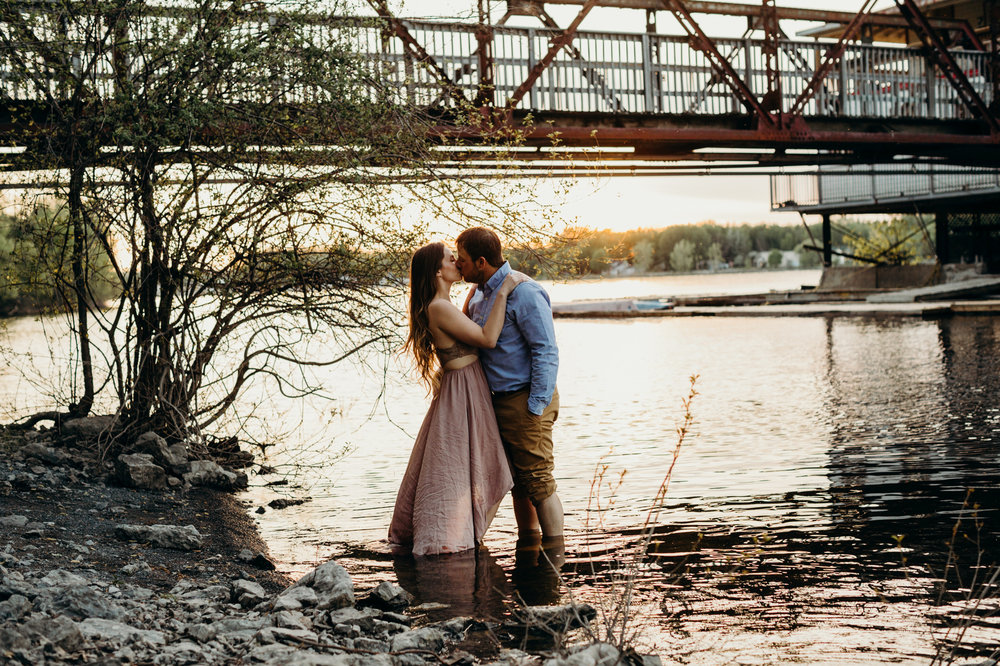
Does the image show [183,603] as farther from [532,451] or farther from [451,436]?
[532,451]

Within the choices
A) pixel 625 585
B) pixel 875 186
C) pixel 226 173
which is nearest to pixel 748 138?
pixel 226 173

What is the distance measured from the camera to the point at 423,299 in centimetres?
768

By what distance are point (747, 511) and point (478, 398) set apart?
7.91ft

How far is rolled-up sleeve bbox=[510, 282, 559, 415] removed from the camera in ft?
24.5

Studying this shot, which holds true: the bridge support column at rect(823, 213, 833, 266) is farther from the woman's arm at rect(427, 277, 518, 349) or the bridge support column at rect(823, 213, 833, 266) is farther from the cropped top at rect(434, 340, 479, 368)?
the woman's arm at rect(427, 277, 518, 349)

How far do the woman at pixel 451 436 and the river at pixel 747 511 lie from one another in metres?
0.23

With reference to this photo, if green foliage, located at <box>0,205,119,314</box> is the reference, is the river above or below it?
below

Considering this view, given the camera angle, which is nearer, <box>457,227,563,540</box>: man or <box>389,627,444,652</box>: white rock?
<box>389,627,444,652</box>: white rock

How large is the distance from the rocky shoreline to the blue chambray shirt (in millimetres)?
1776

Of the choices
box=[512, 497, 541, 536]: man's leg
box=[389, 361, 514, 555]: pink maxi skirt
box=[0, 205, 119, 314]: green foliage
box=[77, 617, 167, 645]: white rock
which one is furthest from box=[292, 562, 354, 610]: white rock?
box=[0, 205, 119, 314]: green foliage

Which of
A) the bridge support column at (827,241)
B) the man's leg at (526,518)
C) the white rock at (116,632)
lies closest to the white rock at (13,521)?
the white rock at (116,632)

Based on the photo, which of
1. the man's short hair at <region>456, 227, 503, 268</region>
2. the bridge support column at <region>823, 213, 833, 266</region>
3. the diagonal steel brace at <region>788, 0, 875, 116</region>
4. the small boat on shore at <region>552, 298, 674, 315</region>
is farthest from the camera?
→ the small boat on shore at <region>552, 298, 674, 315</region>

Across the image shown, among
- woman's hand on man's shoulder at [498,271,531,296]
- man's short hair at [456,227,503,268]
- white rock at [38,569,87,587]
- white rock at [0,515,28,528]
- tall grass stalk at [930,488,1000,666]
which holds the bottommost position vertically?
tall grass stalk at [930,488,1000,666]

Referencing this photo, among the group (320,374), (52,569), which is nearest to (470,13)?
(52,569)
